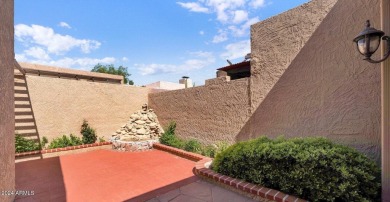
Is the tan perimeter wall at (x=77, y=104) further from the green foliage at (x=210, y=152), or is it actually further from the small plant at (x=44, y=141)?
the green foliage at (x=210, y=152)

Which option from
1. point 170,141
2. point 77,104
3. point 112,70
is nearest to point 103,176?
point 170,141

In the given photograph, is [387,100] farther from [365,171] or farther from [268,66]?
[268,66]

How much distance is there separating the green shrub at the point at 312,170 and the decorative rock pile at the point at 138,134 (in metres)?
5.02

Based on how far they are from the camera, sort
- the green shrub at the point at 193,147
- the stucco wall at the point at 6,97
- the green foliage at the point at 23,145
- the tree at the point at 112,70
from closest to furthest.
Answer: the stucco wall at the point at 6,97 < the green foliage at the point at 23,145 < the green shrub at the point at 193,147 < the tree at the point at 112,70

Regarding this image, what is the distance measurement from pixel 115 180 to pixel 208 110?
4318mm

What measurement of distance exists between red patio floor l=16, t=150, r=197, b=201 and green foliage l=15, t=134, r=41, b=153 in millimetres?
693

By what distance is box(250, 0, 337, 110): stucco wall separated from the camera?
16.4ft

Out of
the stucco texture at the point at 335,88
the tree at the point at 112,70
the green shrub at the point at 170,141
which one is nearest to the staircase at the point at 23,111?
the green shrub at the point at 170,141

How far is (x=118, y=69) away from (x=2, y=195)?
91.0 feet

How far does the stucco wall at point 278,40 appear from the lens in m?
4.98

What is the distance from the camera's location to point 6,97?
3297mm

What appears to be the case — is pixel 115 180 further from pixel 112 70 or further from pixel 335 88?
pixel 112 70

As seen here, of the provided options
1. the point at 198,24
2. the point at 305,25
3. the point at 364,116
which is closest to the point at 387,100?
the point at 364,116

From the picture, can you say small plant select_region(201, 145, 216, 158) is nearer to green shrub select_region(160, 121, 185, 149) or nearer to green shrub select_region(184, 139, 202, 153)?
green shrub select_region(184, 139, 202, 153)
